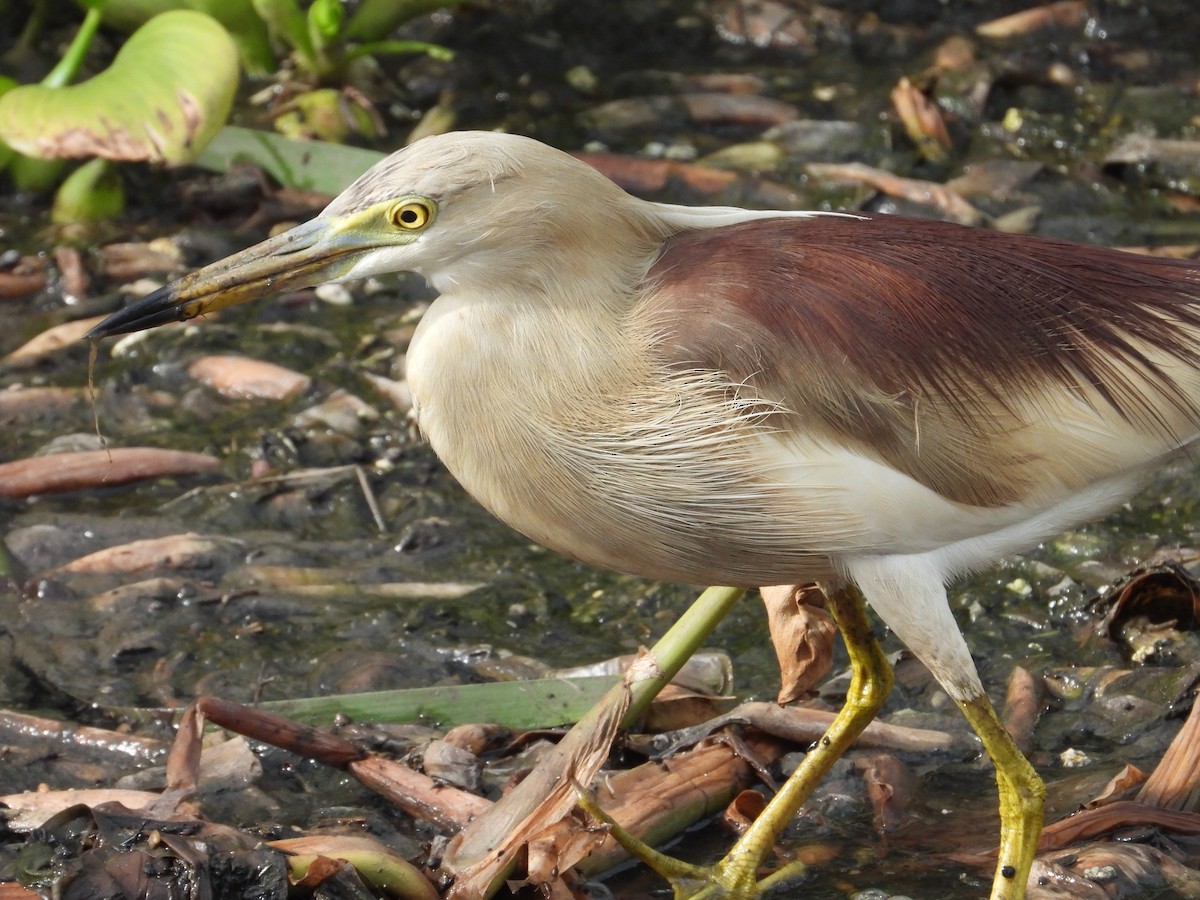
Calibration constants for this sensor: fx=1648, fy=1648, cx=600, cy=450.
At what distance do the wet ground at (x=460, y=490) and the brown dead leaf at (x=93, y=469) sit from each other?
5 centimetres

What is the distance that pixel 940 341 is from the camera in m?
3.79

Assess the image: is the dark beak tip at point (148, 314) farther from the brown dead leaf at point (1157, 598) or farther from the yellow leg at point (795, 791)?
the brown dead leaf at point (1157, 598)

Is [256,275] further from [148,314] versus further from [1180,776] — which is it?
[1180,776]

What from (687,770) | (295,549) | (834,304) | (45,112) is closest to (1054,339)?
(834,304)

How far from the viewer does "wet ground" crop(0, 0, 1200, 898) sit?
4.69 m

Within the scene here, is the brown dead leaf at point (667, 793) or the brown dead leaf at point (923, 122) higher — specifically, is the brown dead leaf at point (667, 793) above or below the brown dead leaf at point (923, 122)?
below

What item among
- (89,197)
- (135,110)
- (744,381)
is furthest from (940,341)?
(89,197)

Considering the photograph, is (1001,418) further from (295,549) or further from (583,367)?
(295,549)

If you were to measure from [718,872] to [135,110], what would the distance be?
3.88 m

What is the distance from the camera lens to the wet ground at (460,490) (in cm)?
469

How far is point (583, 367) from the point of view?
3.72 meters

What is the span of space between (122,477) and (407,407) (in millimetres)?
1053

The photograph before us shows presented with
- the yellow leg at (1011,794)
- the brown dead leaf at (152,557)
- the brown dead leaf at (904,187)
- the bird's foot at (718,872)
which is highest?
the yellow leg at (1011,794)

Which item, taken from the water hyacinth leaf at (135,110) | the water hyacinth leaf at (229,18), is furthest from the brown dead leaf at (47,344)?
the water hyacinth leaf at (229,18)
